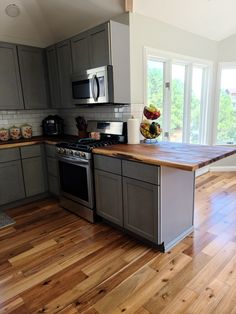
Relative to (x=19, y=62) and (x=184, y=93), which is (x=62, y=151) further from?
(x=184, y=93)

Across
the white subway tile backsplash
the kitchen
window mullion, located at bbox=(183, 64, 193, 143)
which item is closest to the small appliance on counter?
the kitchen

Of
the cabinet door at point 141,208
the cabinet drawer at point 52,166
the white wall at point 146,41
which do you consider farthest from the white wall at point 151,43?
the cabinet drawer at point 52,166

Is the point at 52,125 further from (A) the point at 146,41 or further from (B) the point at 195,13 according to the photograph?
(B) the point at 195,13

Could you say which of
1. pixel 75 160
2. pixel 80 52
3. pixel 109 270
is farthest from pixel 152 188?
pixel 80 52

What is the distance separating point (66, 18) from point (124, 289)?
319 centimetres

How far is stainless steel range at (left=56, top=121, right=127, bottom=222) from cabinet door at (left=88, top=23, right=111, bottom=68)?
2.42ft

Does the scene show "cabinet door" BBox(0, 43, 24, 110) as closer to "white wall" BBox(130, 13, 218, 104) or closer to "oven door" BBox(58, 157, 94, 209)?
"oven door" BBox(58, 157, 94, 209)

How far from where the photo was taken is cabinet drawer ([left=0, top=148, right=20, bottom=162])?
3.04 metres

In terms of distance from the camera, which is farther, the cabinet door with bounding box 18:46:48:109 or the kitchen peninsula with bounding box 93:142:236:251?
the cabinet door with bounding box 18:46:48:109

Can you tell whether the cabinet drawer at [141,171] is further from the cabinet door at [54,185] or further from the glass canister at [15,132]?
the glass canister at [15,132]

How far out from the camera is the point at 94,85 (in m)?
2.71

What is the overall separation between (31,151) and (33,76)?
116cm

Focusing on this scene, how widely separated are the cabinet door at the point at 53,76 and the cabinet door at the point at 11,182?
43.6 inches

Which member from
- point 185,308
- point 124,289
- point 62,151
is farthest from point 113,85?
point 185,308
